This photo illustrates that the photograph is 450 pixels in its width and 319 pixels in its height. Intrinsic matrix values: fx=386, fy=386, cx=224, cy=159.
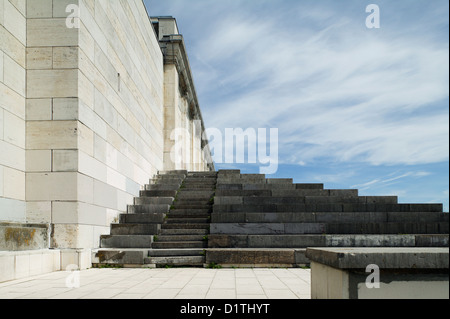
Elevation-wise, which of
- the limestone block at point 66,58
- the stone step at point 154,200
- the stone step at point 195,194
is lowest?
the stone step at point 154,200

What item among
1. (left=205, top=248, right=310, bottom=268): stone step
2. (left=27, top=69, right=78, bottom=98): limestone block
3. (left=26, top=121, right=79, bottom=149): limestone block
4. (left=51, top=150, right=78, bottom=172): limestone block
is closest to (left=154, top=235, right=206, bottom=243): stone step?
(left=205, top=248, right=310, bottom=268): stone step

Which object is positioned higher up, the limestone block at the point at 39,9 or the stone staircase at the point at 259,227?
the limestone block at the point at 39,9

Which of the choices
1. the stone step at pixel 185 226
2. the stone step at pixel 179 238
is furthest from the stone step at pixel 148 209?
the stone step at pixel 179 238

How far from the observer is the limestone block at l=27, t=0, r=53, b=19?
Result: 9.40 meters

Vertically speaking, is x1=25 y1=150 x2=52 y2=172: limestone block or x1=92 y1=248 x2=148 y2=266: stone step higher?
x1=25 y1=150 x2=52 y2=172: limestone block

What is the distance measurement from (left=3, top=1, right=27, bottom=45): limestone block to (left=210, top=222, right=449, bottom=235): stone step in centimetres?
671

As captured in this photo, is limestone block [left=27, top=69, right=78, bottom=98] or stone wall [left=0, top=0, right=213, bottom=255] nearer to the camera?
stone wall [left=0, top=0, right=213, bottom=255]

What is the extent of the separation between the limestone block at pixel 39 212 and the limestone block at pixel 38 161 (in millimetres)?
787

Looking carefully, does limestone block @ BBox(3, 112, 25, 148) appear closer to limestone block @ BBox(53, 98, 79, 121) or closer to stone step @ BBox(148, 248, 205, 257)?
limestone block @ BBox(53, 98, 79, 121)

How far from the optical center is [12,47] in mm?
8734

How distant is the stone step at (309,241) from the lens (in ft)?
32.2

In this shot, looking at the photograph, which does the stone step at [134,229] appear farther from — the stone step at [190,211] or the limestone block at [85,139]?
the limestone block at [85,139]

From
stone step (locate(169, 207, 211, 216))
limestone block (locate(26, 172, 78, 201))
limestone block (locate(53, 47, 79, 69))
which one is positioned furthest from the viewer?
stone step (locate(169, 207, 211, 216))

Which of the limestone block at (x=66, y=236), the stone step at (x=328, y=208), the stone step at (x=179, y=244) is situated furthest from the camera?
the stone step at (x=328, y=208)
